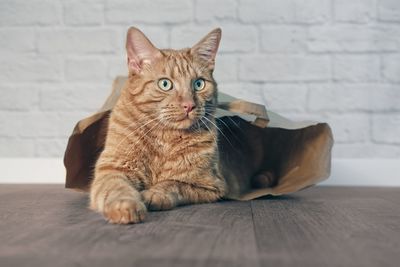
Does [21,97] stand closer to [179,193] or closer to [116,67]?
[116,67]

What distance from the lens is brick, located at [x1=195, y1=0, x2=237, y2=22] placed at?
2053 millimetres

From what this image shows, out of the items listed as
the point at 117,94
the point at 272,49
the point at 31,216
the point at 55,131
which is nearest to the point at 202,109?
the point at 117,94

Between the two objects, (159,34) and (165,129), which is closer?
(165,129)

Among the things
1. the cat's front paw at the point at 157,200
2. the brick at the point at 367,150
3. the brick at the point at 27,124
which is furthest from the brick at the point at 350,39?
the brick at the point at 27,124

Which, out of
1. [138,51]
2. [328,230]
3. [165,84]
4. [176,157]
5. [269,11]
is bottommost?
[328,230]

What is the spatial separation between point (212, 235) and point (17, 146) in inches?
55.4

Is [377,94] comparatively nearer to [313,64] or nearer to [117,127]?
[313,64]

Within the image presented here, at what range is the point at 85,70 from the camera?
2.10m

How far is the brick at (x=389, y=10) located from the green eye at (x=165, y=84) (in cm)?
108

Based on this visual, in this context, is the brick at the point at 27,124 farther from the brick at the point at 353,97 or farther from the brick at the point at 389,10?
the brick at the point at 389,10

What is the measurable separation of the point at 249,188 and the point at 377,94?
70 cm

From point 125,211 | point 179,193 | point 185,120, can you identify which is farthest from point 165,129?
point 125,211

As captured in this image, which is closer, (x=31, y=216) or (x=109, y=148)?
(x=31, y=216)

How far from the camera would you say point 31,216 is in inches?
49.8
